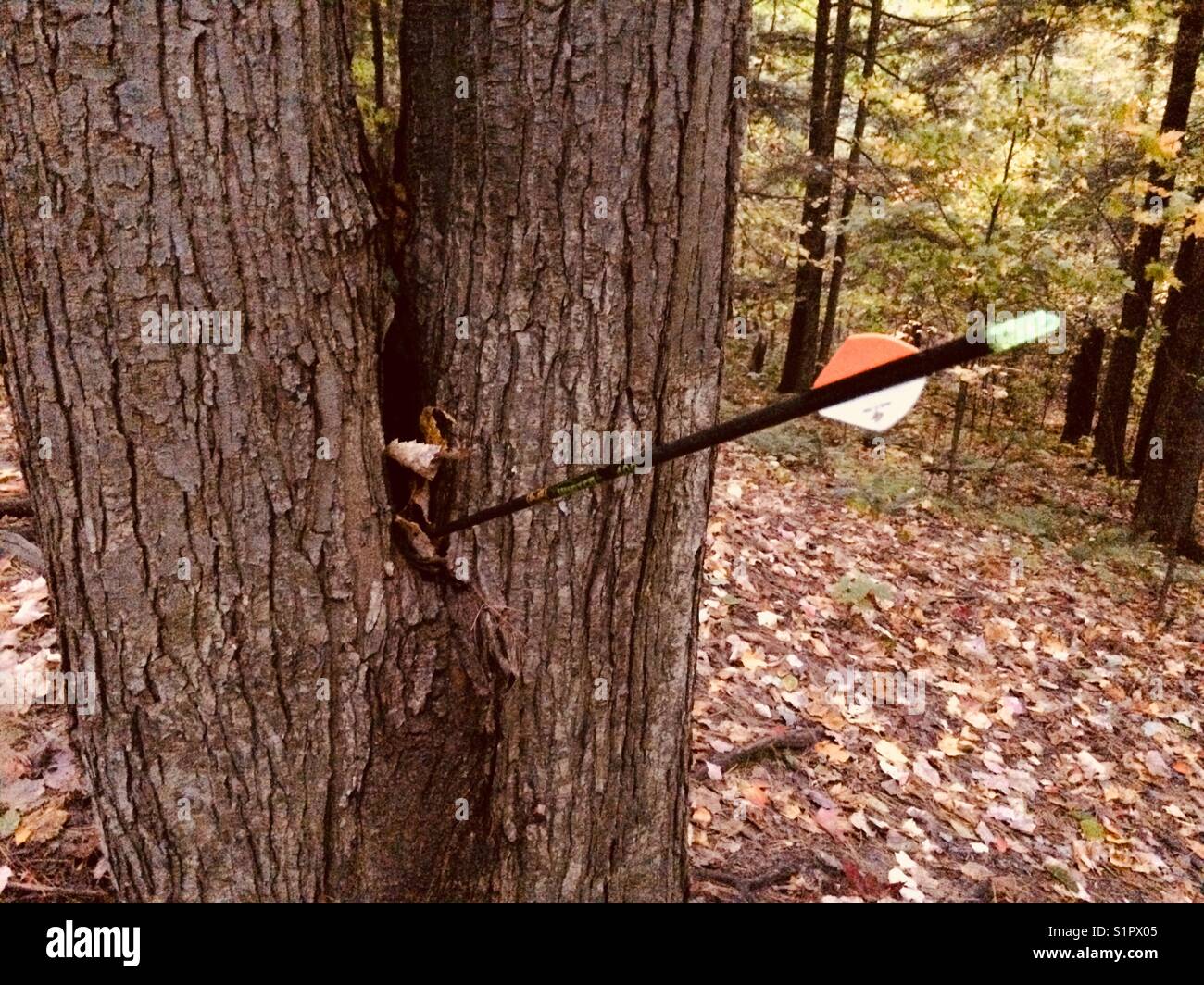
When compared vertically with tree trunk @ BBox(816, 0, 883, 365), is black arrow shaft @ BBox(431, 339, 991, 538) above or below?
below

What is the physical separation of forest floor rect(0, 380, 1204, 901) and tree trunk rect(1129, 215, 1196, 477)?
3.17 m

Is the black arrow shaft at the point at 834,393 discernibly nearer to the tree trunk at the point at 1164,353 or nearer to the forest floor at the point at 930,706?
the forest floor at the point at 930,706

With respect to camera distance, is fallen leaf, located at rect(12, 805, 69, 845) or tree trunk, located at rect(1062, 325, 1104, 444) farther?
tree trunk, located at rect(1062, 325, 1104, 444)

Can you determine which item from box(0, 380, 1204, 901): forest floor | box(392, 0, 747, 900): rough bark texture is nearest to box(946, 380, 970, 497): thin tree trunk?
box(0, 380, 1204, 901): forest floor

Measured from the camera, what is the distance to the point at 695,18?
1.60 m

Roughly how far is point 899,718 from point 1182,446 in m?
7.19

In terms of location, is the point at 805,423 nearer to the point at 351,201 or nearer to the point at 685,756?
the point at 685,756

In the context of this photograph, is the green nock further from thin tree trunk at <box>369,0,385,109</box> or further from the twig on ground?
the twig on ground

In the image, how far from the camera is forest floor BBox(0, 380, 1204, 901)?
325 centimetres

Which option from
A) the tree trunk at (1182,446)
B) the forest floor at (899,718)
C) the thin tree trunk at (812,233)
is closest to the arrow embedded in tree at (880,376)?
the forest floor at (899,718)

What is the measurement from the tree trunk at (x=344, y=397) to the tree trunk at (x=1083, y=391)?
15483 millimetres

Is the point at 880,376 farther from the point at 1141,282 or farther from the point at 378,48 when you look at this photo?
the point at 1141,282
